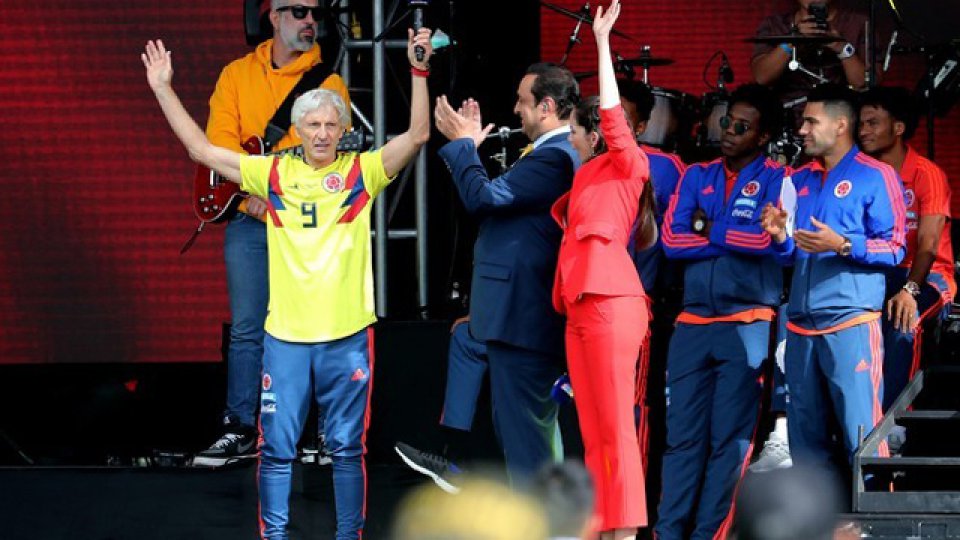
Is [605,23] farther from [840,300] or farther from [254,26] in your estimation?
[254,26]

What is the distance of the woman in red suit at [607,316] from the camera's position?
543 cm

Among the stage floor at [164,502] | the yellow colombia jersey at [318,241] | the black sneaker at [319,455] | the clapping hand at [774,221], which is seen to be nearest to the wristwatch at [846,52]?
the clapping hand at [774,221]

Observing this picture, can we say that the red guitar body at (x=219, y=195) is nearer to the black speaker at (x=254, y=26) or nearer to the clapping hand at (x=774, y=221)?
the black speaker at (x=254, y=26)

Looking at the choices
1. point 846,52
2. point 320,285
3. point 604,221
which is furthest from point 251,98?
point 846,52

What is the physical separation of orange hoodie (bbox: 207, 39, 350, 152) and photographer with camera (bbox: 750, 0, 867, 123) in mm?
1915

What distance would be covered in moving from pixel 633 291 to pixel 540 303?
37 cm

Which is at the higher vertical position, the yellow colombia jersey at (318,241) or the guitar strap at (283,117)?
the guitar strap at (283,117)

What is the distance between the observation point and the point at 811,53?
7.14m

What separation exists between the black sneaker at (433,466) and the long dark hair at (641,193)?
114cm

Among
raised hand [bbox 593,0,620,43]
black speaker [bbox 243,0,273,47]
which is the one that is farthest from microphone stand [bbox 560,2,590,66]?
raised hand [bbox 593,0,620,43]

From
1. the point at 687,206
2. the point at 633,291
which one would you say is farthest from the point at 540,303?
the point at 687,206

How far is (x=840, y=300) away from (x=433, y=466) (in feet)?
5.43

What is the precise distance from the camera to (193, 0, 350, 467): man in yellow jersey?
6.38 meters

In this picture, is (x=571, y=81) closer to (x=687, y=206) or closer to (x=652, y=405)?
(x=687, y=206)
